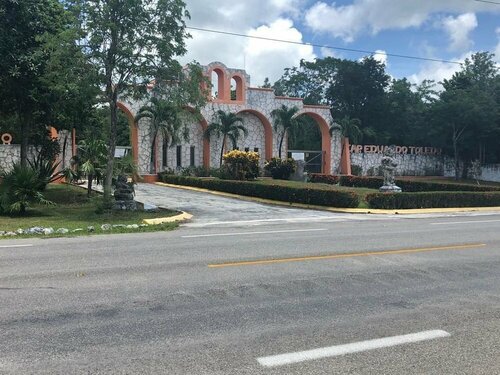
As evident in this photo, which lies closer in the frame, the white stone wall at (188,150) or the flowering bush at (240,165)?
the flowering bush at (240,165)

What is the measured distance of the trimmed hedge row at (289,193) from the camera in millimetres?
21266

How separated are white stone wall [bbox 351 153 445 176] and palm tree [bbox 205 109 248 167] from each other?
11918 millimetres

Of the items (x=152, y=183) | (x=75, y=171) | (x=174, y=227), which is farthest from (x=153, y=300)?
(x=152, y=183)

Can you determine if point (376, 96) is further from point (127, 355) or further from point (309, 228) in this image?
point (127, 355)

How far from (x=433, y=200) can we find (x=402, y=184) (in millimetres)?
9639

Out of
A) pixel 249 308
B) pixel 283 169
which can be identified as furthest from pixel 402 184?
pixel 249 308

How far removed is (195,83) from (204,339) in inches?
560

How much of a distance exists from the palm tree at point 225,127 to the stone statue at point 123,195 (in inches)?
864

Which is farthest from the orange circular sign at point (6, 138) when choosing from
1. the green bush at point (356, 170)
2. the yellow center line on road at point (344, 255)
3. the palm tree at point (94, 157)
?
the green bush at point (356, 170)

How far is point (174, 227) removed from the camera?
15.0 meters

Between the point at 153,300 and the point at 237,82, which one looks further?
the point at 237,82

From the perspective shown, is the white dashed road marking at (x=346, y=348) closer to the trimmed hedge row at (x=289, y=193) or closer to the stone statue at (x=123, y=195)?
the stone statue at (x=123, y=195)

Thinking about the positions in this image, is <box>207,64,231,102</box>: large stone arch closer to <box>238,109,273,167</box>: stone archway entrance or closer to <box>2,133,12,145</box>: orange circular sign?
<box>238,109,273,167</box>: stone archway entrance

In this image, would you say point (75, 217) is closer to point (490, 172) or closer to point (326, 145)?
point (326, 145)
